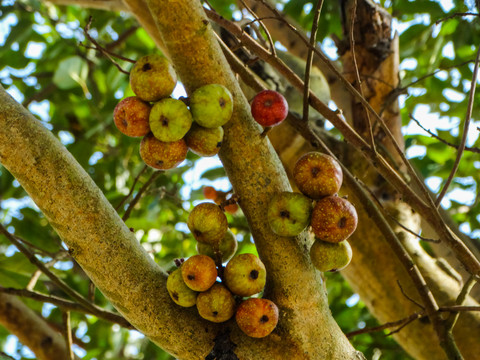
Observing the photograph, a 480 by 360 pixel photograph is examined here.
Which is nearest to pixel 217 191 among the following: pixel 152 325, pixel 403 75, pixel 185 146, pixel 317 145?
pixel 317 145

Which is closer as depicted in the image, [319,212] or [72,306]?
[319,212]

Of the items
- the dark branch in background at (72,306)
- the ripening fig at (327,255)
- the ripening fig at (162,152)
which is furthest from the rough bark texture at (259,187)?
the dark branch in background at (72,306)

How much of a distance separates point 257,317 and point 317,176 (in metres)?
0.54

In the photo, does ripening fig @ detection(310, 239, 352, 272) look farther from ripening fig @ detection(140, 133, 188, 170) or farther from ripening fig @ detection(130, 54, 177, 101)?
ripening fig @ detection(130, 54, 177, 101)

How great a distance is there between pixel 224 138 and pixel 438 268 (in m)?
1.49

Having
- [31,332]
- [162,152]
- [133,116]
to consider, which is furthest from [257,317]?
[31,332]

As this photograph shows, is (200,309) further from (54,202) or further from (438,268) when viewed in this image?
(438,268)

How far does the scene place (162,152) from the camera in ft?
5.88

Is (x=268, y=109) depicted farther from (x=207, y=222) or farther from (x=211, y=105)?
(x=207, y=222)

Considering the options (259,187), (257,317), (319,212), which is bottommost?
(257,317)

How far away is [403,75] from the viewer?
432cm

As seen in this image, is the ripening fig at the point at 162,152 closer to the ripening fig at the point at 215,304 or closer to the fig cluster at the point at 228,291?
the fig cluster at the point at 228,291

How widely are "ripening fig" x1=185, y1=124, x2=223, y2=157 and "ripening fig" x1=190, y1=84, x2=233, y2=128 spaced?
3 cm

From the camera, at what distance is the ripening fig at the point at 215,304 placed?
1.62 m
